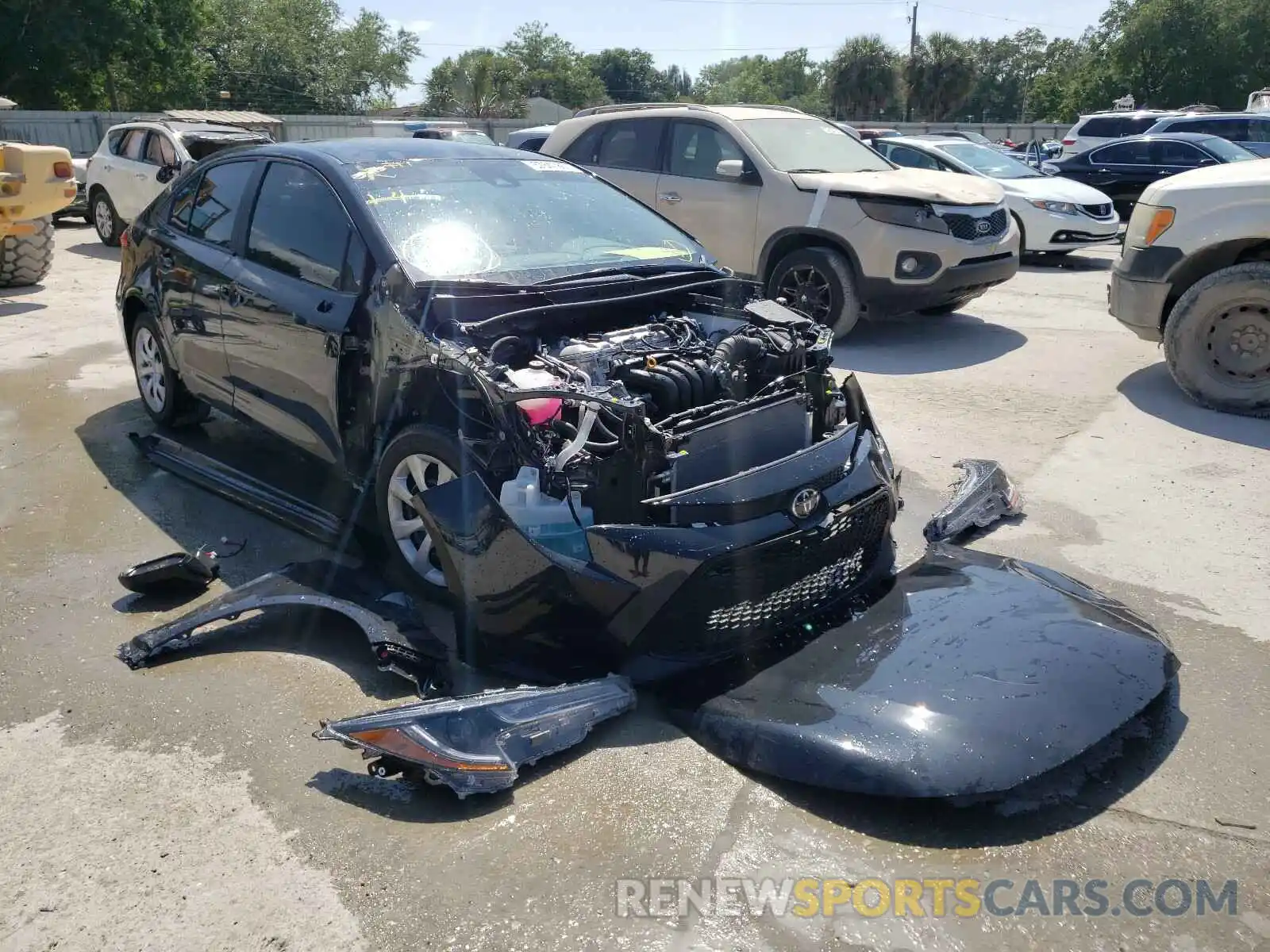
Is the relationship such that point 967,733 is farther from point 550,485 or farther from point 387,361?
point 387,361

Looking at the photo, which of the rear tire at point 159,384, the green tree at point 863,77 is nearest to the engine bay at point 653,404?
the rear tire at point 159,384

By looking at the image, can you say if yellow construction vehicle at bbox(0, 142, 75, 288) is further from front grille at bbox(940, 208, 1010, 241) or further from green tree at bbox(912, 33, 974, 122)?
green tree at bbox(912, 33, 974, 122)

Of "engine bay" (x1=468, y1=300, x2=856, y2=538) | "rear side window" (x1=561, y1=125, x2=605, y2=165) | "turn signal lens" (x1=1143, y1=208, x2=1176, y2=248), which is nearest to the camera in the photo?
"engine bay" (x1=468, y1=300, x2=856, y2=538)

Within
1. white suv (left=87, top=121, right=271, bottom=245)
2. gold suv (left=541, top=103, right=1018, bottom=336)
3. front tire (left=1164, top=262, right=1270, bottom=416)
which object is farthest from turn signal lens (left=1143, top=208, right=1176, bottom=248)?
white suv (left=87, top=121, right=271, bottom=245)

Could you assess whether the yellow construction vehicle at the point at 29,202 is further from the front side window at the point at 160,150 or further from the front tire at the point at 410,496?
the front tire at the point at 410,496

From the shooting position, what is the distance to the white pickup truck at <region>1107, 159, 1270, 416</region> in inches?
258

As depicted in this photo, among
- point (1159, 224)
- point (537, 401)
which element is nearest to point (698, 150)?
point (1159, 224)

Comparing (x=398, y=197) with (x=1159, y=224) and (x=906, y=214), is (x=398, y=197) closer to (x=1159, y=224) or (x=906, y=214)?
(x=906, y=214)

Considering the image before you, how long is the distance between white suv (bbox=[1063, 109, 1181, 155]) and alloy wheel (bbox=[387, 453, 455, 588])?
1810cm

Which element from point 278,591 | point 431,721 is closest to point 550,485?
point 431,721

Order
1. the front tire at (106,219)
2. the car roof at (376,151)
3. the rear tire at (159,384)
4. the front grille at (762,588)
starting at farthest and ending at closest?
the front tire at (106,219) → the rear tire at (159,384) → the car roof at (376,151) → the front grille at (762,588)

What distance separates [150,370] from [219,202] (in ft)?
4.69

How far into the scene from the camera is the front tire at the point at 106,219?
14.7m

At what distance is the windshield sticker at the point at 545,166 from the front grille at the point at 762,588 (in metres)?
2.62
